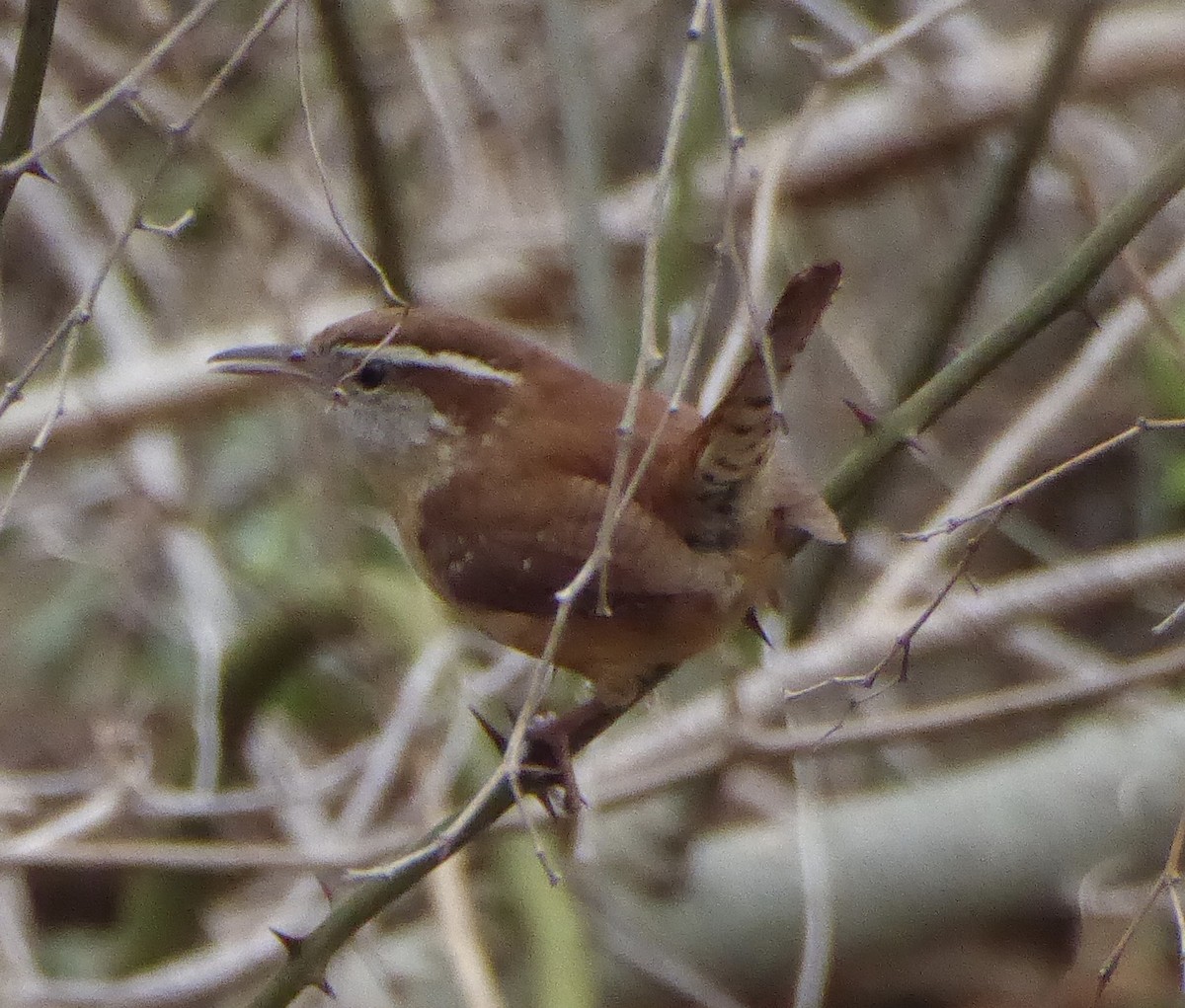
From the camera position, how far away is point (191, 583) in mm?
4359

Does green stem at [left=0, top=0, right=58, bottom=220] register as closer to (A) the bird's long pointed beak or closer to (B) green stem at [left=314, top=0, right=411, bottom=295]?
(A) the bird's long pointed beak

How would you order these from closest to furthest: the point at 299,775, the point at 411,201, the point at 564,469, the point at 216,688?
the point at 564,469
the point at 216,688
the point at 299,775
the point at 411,201

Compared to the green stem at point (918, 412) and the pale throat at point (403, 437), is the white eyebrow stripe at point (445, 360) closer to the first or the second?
the pale throat at point (403, 437)

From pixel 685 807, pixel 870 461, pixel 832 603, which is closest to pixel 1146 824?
pixel 685 807

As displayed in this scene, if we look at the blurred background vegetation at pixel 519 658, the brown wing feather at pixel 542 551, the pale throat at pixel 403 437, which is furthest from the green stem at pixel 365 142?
the brown wing feather at pixel 542 551

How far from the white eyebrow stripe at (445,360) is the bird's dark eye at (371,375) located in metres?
0.05

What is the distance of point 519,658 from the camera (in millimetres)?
3768

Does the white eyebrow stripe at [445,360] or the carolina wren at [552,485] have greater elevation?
the white eyebrow stripe at [445,360]

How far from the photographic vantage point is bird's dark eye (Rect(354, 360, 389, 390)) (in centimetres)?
274

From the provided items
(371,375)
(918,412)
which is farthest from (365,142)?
(918,412)

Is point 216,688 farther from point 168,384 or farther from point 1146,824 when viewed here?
point 1146,824

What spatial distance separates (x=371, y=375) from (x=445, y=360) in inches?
5.8

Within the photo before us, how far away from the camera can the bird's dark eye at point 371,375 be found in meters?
2.74

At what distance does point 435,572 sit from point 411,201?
2870mm
